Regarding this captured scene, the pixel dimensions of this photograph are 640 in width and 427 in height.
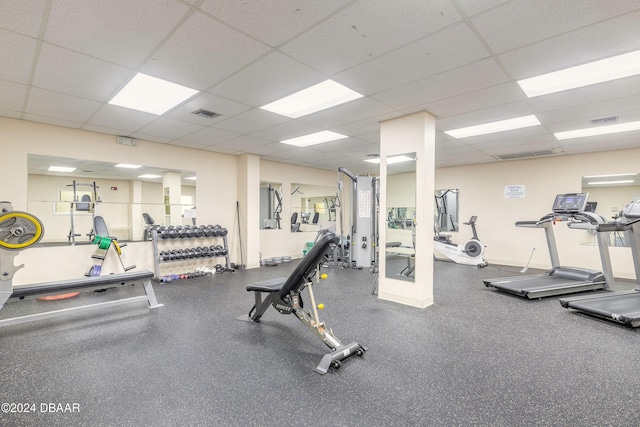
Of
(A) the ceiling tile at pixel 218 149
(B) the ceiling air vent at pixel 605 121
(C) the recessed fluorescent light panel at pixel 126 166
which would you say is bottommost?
(C) the recessed fluorescent light panel at pixel 126 166

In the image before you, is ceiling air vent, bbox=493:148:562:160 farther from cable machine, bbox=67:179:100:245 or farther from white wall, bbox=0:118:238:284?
cable machine, bbox=67:179:100:245

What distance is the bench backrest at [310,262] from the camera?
231 centimetres

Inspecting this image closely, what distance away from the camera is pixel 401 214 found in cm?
723

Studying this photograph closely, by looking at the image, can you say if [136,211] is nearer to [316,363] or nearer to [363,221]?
[363,221]

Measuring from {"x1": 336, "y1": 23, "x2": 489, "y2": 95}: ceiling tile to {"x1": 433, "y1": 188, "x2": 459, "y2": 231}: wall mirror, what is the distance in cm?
531

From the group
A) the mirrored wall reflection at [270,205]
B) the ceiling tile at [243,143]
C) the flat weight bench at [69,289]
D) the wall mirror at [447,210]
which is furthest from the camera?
the wall mirror at [447,210]

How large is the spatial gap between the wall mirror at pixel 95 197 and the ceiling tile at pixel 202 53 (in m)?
2.90

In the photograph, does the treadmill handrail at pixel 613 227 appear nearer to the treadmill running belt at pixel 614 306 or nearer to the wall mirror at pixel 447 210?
the treadmill running belt at pixel 614 306

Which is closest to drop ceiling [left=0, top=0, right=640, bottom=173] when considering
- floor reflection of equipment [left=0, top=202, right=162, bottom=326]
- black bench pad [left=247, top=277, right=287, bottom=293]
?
floor reflection of equipment [left=0, top=202, right=162, bottom=326]

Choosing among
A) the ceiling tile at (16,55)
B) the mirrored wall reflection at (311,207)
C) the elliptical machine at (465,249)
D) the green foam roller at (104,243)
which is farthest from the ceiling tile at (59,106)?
the elliptical machine at (465,249)

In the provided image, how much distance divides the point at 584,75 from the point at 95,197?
6.44 metres

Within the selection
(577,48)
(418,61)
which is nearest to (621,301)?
(577,48)

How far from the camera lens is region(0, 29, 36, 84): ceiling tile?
2073mm

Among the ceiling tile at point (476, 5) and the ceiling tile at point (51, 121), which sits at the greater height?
the ceiling tile at point (51, 121)
